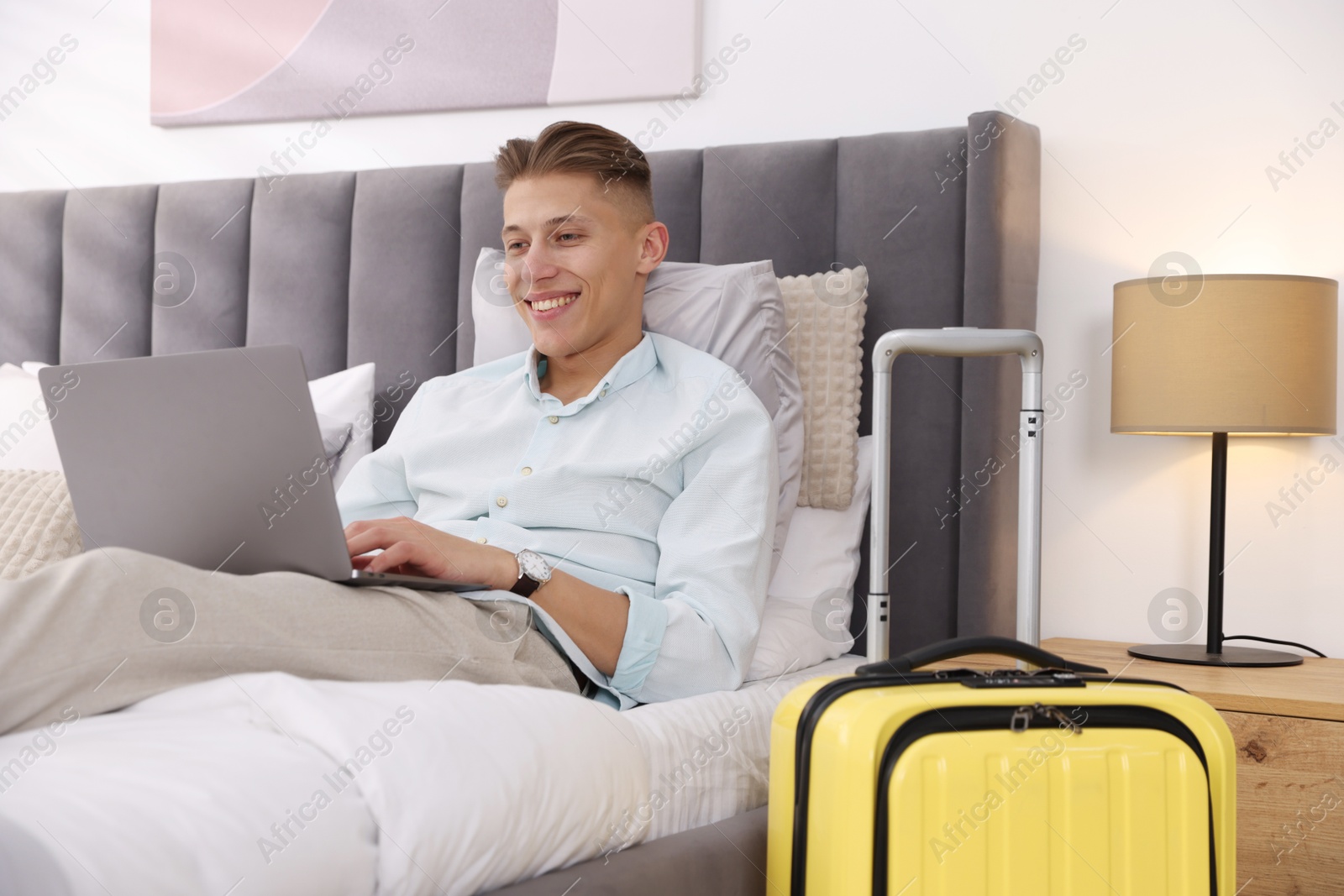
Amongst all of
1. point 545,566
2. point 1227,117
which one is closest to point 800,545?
point 545,566

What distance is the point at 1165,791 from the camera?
93 centimetres

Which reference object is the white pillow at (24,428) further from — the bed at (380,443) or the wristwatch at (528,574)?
the wristwatch at (528,574)

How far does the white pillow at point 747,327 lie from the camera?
1.56 metres

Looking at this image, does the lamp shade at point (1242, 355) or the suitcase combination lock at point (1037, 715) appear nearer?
the suitcase combination lock at point (1037, 715)

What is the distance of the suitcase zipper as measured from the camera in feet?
2.88

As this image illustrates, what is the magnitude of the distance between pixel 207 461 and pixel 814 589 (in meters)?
0.84

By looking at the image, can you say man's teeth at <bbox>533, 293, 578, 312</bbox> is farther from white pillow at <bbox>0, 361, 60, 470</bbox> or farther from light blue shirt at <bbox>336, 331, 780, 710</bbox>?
white pillow at <bbox>0, 361, 60, 470</bbox>

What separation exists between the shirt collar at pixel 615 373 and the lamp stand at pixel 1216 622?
0.79m

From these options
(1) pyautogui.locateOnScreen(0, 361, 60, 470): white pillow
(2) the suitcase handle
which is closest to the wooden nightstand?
(2) the suitcase handle

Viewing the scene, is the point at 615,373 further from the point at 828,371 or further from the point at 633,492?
the point at 828,371

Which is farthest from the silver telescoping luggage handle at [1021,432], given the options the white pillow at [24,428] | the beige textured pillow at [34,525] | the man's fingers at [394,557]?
the white pillow at [24,428]

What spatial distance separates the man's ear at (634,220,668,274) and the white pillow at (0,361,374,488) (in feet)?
2.13

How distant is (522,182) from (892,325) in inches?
24.5

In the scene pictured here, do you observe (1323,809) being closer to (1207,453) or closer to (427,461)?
(1207,453)
